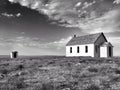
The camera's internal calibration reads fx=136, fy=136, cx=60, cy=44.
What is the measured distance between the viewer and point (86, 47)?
33.2 meters

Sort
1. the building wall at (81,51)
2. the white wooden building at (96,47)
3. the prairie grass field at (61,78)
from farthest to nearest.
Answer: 1. the building wall at (81,51)
2. the white wooden building at (96,47)
3. the prairie grass field at (61,78)

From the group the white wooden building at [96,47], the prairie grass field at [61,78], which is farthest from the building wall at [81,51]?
the prairie grass field at [61,78]

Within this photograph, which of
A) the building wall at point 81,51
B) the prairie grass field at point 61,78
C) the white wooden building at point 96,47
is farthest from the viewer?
the building wall at point 81,51

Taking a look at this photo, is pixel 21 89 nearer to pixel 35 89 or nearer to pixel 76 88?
pixel 35 89

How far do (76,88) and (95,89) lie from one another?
894 millimetres

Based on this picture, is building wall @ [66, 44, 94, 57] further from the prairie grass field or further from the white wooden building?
the prairie grass field

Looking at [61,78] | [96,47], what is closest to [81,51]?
[96,47]

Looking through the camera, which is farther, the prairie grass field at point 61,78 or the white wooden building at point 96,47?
the white wooden building at point 96,47

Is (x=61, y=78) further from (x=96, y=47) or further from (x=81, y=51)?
(x=81, y=51)

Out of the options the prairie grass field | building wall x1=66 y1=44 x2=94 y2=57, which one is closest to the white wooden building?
building wall x1=66 y1=44 x2=94 y2=57

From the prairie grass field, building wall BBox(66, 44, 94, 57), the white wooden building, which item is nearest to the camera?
the prairie grass field

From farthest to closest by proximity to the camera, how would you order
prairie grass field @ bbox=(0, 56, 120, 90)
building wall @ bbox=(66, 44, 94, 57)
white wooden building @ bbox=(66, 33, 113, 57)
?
building wall @ bbox=(66, 44, 94, 57)
white wooden building @ bbox=(66, 33, 113, 57)
prairie grass field @ bbox=(0, 56, 120, 90)

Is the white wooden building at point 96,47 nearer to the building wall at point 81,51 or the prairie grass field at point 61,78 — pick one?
the building wall at point 81,51

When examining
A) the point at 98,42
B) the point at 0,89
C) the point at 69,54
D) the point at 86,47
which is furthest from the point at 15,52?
the point at 0,89
